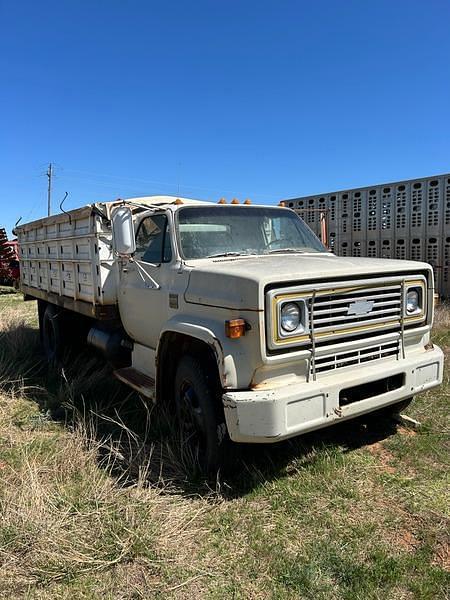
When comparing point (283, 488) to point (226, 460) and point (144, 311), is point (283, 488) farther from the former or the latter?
point (144, 311)

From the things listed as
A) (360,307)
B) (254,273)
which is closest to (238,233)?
(254,273)

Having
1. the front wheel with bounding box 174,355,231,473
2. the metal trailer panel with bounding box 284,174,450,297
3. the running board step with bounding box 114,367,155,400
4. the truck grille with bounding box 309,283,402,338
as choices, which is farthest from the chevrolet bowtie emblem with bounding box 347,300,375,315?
the metal trailer panel with bounding box 284,174,450,297

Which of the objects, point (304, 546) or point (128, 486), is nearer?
point (304, 546)

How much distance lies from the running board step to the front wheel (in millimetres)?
426

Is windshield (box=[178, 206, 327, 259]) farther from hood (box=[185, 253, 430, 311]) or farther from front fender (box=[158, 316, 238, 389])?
front fender (box=[158, 316, 238, 389])

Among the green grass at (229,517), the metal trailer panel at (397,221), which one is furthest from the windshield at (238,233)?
the metal trailer panel at (397,221)

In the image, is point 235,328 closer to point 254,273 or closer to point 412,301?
point 254,273

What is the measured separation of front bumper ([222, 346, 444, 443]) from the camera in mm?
3053

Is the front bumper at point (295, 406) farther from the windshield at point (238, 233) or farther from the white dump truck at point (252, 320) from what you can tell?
the windshield at point (238, 233)

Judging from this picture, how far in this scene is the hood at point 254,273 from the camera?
10.2ft

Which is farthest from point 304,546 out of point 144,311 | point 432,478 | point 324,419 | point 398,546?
point 144,311

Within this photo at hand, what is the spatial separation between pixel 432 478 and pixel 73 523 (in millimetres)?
2473

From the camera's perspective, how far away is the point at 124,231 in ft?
13.8

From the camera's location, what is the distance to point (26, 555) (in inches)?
107
